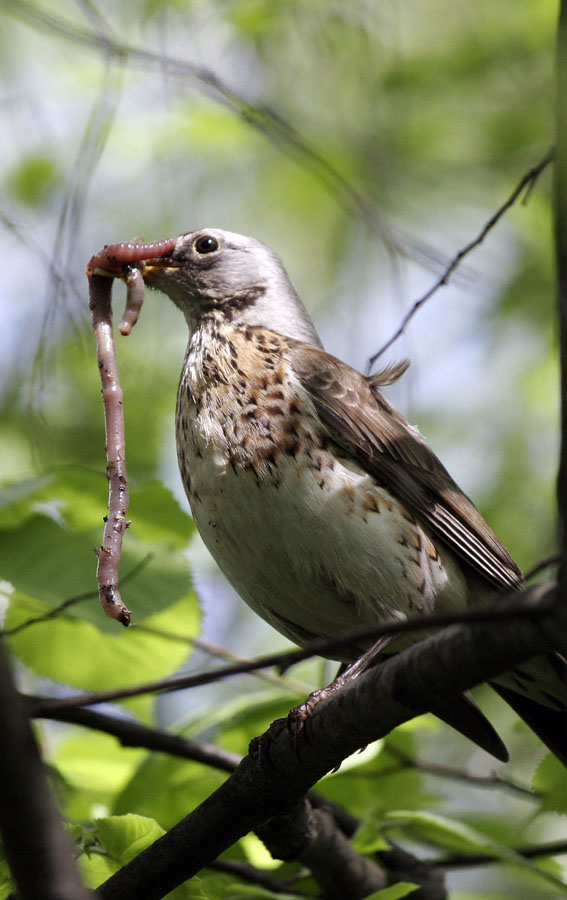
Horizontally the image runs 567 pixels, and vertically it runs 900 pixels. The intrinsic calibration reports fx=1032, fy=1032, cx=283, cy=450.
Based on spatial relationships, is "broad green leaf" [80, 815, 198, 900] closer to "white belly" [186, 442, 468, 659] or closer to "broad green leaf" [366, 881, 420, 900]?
"broad green leaf" [366, 881, 420, 900]

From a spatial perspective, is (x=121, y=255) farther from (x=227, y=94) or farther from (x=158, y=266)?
(x=227, y=94)

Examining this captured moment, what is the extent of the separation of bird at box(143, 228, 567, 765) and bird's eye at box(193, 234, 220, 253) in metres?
0.62

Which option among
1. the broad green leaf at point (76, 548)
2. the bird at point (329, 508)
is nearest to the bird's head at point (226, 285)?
the bird at point (329, 508)

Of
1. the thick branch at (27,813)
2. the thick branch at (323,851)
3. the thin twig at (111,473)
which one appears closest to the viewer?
the thick branch at (27,813)

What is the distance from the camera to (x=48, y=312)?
423cm

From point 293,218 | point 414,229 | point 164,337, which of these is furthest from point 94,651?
point 293,218

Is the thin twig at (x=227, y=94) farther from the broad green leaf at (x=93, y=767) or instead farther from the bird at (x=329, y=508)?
the broad green leaf at (x=93, y=767)

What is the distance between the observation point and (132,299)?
401 centimetres

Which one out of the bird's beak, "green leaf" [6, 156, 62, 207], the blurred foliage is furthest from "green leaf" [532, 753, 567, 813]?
"green leaf" [6, 156, 62, 207]

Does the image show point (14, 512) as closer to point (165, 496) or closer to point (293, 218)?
point (165, 496)

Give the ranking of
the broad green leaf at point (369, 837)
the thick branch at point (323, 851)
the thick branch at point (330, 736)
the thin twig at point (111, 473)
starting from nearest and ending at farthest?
the thick branch at point (330, 736) < the thin twig at point (111, 473) < the thick branch at point (323, 851) < the broad green leaf at point (369, 837)

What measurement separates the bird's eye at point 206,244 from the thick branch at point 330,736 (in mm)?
2604

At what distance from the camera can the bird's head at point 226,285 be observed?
474cm

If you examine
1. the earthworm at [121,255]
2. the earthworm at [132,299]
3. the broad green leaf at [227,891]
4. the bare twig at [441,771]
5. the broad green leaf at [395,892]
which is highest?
the earthworm at [121,255]
